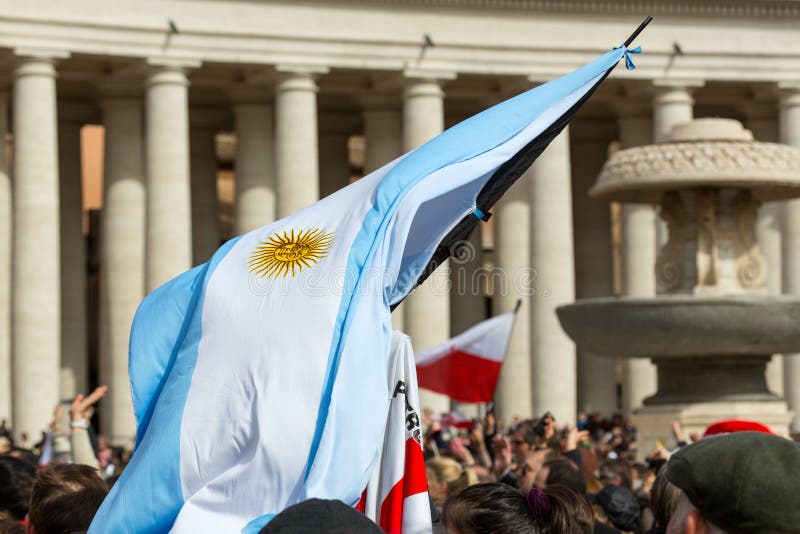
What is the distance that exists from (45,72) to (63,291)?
46.6 ft

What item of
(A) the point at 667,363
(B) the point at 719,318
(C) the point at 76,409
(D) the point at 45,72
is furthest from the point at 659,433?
(D) the point at 45,72

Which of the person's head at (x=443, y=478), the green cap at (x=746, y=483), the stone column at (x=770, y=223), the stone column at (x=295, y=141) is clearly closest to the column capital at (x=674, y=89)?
the stone column at (x=770, y=223)

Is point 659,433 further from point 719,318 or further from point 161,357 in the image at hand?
point 161,357

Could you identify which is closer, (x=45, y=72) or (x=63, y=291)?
(x=45, y=72)

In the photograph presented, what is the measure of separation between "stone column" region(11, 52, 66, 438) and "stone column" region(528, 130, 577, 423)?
2314cm

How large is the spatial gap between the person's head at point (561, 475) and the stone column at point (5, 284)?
5403cm

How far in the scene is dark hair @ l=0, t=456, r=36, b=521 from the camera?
49.7ft

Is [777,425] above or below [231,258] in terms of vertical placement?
below

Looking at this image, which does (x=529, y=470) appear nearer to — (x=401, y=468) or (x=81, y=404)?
(x=81, y=404)

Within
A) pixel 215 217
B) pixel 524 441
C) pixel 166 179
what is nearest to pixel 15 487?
pixel 524 441

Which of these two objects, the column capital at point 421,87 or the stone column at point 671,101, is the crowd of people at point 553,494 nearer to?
the column capital at point 421,87

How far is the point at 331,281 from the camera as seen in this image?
44.1 feet

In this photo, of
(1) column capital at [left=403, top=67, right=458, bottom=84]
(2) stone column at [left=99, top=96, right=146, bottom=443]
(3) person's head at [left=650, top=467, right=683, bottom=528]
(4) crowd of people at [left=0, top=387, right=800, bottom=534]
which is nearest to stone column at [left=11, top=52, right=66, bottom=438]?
(2) stone column at [left=99, top=96, right=146, bottom=443]

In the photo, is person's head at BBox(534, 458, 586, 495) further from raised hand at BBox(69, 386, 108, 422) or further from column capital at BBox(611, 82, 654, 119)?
column capital at BBox(611, 82, 654, 119)
